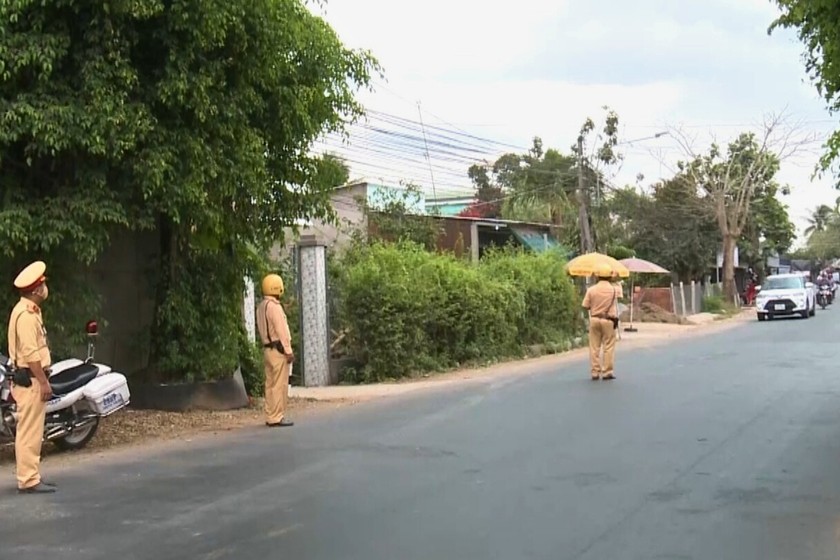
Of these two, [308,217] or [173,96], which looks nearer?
[173,96]

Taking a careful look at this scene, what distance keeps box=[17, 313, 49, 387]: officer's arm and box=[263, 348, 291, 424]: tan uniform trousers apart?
4.09m

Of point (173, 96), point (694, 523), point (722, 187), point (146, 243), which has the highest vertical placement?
point (722, 187)

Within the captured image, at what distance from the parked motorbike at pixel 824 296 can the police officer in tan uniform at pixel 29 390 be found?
42.7 meters

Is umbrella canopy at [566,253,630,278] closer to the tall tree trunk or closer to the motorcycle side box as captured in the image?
the motorcycle side box

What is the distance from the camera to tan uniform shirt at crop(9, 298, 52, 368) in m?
8.47

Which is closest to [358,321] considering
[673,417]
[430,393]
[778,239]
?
[430,393]

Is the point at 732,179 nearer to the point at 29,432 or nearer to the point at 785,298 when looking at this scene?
the point at 785,298

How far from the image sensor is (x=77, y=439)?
10.5 m

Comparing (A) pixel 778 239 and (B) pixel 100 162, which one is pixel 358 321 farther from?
(A) pixel 778 239

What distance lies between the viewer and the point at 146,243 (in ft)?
45.1

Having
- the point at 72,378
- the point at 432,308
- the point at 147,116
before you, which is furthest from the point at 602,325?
the point at 72,378

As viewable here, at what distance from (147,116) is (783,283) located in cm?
3080

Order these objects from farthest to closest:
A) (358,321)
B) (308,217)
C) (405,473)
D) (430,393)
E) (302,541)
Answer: (358,321) < (430,393) < (308,217) < (405,473) < (302,541)

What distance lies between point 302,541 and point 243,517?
37.1 inches
